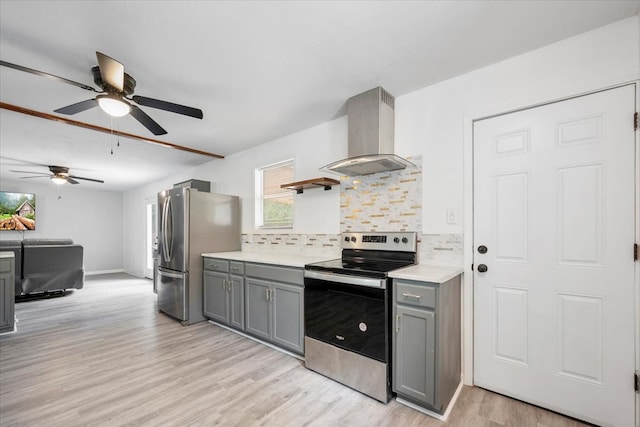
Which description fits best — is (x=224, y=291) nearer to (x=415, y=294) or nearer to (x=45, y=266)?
(x=415, y=294)

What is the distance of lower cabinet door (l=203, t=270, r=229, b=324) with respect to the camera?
11.3 feet

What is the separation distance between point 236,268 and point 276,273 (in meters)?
0.73

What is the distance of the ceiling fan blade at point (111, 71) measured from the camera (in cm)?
171

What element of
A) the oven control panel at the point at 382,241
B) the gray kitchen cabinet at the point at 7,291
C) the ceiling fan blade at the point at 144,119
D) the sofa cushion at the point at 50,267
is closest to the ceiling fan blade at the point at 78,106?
the ceiling fan blade at the point at 144,119

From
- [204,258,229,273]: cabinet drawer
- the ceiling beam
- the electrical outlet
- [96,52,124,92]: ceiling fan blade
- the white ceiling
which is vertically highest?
the white ceiling

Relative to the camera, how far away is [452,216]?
233 cm

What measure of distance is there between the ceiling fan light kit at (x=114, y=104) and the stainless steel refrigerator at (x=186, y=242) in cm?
158

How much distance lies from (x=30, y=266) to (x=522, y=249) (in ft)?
23.8

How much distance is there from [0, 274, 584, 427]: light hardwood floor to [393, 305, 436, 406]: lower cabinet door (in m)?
0.17

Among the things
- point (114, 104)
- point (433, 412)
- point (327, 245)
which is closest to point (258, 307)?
point (327, 245)

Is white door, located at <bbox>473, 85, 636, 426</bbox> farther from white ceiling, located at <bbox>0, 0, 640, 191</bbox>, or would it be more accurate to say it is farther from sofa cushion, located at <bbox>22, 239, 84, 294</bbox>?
sofa cushion, located at <bbox>22, 239, 84, 294</bbox>

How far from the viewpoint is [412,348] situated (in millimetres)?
1898

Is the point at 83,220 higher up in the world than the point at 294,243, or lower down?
higher up

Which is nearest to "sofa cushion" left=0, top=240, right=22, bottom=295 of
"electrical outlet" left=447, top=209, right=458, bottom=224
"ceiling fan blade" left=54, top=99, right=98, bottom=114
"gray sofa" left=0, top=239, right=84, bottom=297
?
"gray sofa" left=0, top=239, right=84, bottom=297
